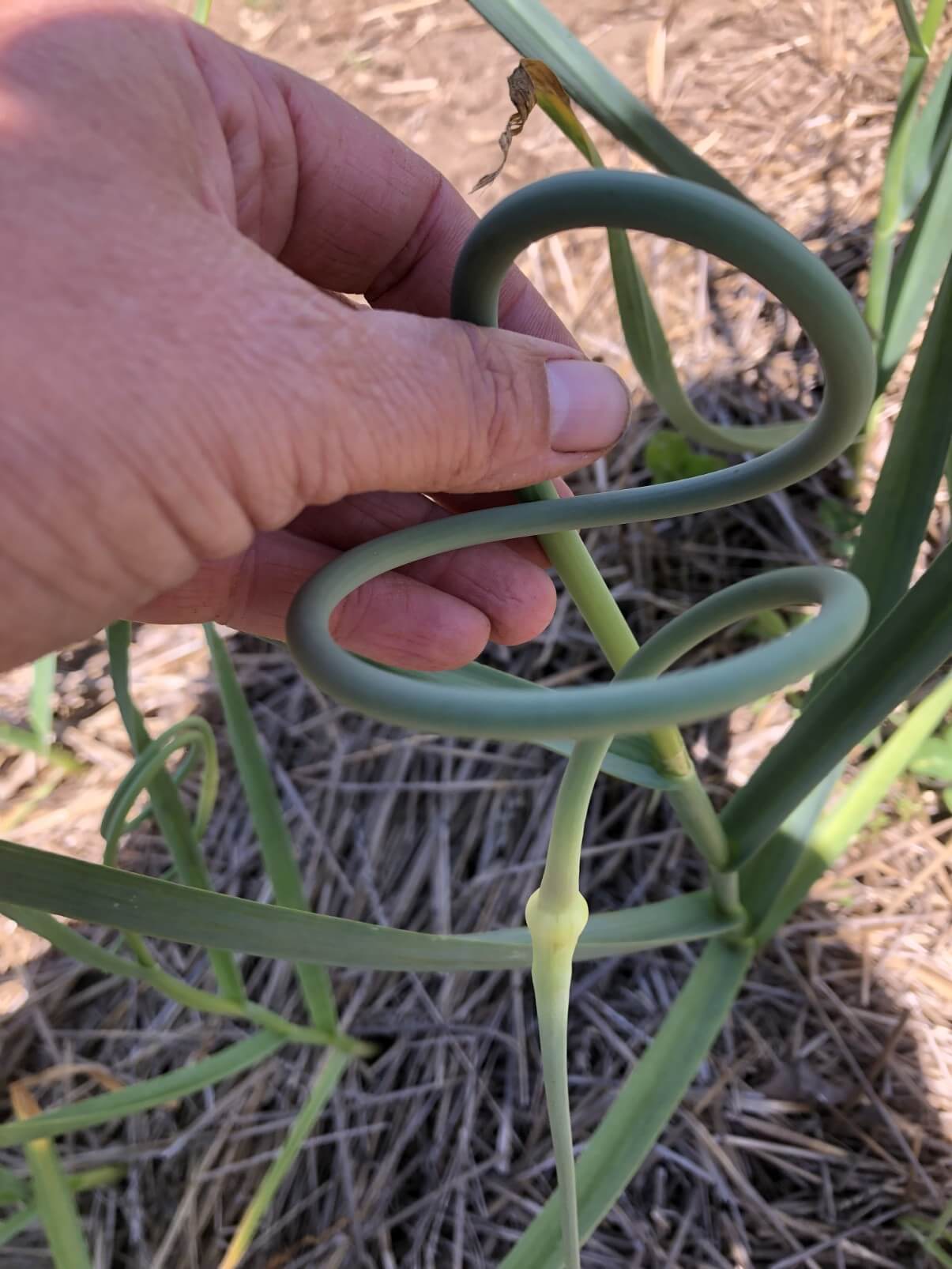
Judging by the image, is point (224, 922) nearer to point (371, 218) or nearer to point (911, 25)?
point (371, 218)

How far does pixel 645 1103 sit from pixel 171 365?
502 millimetres

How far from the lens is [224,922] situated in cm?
42

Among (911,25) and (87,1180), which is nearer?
(911,25)

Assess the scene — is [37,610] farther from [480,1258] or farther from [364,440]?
[480,1258]

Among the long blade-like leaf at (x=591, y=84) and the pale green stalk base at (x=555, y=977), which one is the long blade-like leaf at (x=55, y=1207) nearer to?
the pale green stalk base at (x=555, y=977)

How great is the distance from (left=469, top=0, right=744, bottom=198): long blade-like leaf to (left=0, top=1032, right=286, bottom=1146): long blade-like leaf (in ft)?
2.21

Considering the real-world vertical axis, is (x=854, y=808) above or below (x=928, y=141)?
below

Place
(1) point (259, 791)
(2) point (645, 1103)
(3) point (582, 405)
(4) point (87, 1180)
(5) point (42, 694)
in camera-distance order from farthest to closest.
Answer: (5) point (42, 694) → (4) point (87, 1180) → (1) point (259, 791) → (2) point (645, 1103) → (3) point (582, 405)

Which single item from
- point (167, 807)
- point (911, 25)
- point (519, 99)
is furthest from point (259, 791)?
point (911, 25)

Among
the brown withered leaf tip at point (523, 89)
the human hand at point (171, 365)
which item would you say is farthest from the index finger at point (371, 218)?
the brown withered leaf tip at point (523, 89)

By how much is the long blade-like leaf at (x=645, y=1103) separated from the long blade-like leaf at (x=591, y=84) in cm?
52

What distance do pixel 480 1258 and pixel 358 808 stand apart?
0.40 metres

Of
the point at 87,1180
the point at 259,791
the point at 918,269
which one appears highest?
the point at 918,269

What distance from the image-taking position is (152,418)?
33 centimetres
